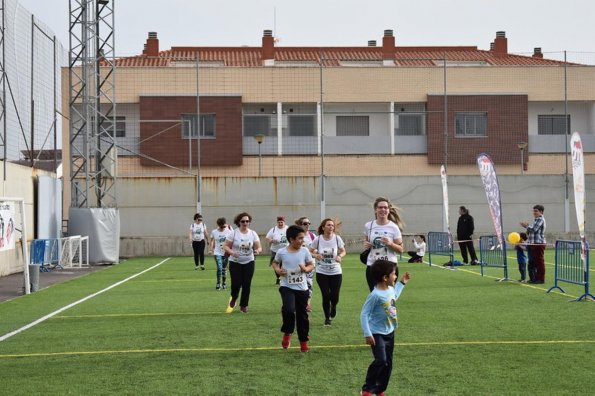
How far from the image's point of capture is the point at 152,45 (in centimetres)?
5903

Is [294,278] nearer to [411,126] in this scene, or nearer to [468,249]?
[468,249]

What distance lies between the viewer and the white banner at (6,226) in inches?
851

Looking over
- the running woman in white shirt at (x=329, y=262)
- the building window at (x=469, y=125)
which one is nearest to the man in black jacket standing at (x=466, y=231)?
the building window at (x=469, y=125)

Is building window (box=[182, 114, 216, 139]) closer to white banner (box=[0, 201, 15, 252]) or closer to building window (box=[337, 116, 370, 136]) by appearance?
building window (box=[337, 116, 370, 136])

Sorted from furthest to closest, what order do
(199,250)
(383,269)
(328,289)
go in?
(199,250)
(328,289)
(383,269)

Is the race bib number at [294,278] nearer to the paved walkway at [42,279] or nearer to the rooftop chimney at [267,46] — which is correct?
the paved walkway at [42,279]

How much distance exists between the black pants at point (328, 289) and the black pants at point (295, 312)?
216 cm

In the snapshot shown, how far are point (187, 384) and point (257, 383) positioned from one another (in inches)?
27.5

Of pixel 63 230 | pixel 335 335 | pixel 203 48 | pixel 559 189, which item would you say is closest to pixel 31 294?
pixel 335 335

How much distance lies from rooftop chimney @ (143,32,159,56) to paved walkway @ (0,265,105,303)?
26.1 metres

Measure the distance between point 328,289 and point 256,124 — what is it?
3320 cm

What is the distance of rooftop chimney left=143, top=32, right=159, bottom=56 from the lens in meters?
58.9

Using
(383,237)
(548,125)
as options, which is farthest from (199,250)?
(548,125)

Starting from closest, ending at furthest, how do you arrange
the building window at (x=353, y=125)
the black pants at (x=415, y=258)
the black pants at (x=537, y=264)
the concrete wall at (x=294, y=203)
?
1. the black pants at (x=537, y=264)
2. the black pants at (x=415, y=258)
3. the concrete wall at (x=294, y=203)
4. the building window at (x=353, y=125)
